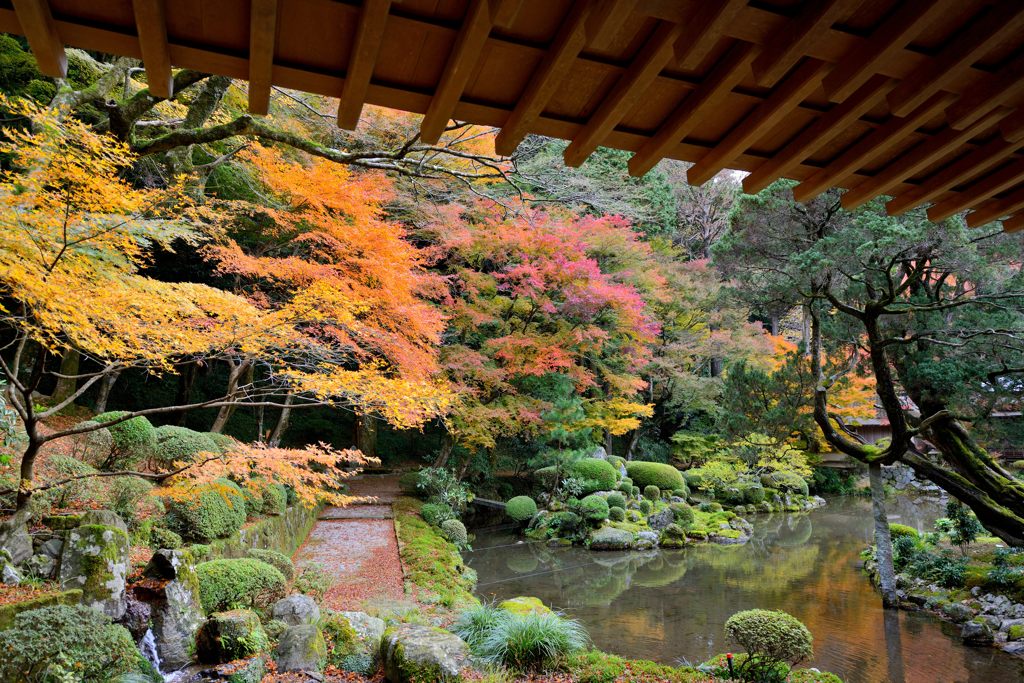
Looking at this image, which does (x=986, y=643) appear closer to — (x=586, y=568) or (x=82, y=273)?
(x=586, y=568)

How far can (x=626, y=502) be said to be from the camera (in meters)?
13.7

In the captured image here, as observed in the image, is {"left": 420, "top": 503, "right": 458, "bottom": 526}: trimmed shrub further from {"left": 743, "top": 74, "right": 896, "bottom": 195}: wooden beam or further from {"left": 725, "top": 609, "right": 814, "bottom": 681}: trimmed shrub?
{"left": 743, "top": 74, "right": 896, "bottom": 195}: wooden beam

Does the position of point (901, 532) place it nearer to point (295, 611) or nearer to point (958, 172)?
point (295, 611)

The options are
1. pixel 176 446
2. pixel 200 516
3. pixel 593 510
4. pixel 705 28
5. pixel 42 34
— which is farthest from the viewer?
pixel 593 510

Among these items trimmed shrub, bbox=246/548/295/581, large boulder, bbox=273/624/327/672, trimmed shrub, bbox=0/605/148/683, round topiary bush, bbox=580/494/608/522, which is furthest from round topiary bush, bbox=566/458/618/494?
trimmed shrub, bbox=0/605/148/683

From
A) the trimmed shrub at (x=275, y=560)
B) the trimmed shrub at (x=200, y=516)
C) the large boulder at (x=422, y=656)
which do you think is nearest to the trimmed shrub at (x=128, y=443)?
the trimmed shrub at (x=200, y=516)

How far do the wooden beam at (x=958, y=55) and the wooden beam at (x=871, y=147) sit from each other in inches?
2.3

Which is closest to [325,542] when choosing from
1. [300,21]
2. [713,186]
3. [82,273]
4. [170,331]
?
[170,331]

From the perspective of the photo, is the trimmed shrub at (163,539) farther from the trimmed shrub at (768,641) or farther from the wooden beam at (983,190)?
the wooden beam at (983,190)

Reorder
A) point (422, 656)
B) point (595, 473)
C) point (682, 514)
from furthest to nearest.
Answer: point (595, 473) < point (682, 514) < point (422, 656)

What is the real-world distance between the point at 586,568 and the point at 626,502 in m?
3.38

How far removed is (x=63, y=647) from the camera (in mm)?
3445

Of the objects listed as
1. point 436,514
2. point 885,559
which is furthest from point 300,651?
point 885,559

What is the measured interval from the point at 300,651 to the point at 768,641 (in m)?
3.89
